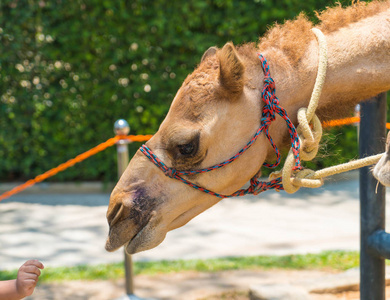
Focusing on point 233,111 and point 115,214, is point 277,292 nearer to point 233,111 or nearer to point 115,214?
point 115,214

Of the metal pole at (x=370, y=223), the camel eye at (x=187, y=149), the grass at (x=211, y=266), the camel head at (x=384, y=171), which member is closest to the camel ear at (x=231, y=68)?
the camel eye at (x=187, y=149)

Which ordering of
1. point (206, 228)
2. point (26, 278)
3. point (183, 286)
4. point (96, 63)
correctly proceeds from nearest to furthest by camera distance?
1. point (26, 278)
2. point (183, 286)
3. point (206, 228)
4. point (96, 63)

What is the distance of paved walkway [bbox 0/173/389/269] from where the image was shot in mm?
5074

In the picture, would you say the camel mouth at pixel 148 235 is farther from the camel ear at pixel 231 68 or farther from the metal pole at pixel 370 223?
the metal pole at pixel 370 223

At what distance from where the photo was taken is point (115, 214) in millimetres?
2084

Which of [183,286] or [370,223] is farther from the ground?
[370,223]

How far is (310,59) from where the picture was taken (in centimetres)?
201

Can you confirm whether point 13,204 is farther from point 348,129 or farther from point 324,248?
point 348,129

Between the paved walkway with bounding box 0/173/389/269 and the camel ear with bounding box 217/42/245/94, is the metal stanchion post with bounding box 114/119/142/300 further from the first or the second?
the camel ear with bounding box 217/42/245/94

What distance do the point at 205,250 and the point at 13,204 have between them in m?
3.50

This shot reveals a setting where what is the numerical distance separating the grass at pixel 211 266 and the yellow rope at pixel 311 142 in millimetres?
2611

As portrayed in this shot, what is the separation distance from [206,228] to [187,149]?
3947mm

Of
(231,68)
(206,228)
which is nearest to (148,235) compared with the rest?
(231,68)

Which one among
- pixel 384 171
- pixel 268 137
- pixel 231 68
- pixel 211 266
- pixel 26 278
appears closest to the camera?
pixel 384 171
